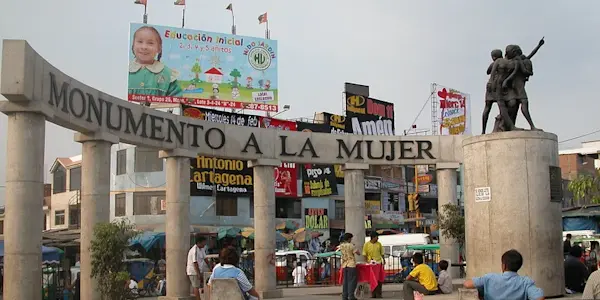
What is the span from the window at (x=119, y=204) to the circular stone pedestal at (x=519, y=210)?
110ft

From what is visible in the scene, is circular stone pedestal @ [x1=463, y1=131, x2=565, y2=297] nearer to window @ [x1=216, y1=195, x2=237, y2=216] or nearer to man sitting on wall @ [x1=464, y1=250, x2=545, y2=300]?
man sitting on wall @ [x1=464, y1=250, x2=545, y2=300]

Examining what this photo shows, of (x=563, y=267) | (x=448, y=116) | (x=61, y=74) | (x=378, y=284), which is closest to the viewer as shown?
(x=563, y=267)

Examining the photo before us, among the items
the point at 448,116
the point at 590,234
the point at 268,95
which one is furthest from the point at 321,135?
the point at 448,116

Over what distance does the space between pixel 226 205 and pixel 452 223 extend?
27028mm

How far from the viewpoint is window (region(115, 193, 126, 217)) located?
44938 millimetres

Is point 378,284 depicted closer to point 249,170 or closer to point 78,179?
point 249,170

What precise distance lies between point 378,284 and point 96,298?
7.16 m

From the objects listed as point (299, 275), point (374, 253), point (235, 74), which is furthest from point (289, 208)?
point (374, 253)

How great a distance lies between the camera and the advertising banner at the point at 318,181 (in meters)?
51.4

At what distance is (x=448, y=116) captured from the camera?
5944 cm

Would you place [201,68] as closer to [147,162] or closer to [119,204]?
[147,162]

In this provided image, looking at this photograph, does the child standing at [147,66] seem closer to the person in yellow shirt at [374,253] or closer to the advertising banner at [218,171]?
the advertising banner at [218,171]

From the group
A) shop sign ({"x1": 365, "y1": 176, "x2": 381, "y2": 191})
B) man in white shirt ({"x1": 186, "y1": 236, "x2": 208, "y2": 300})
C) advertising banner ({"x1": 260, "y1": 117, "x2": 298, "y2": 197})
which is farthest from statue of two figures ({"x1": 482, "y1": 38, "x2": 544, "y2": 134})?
shop sign ({"x1": 365, "y1": 176, "x2": 381, "y2": 191})

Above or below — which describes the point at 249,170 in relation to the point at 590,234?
above
